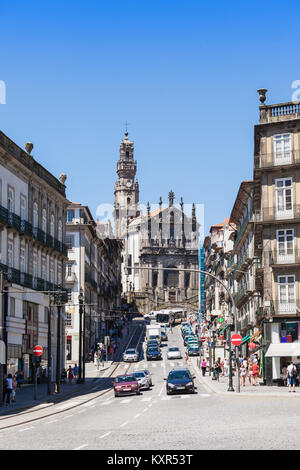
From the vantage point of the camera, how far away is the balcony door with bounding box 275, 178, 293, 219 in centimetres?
5081

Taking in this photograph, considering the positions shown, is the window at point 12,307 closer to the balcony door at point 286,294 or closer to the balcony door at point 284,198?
the balcony door at point 286,294

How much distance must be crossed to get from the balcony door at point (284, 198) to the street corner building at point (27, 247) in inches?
628

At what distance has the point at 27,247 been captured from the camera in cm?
5494

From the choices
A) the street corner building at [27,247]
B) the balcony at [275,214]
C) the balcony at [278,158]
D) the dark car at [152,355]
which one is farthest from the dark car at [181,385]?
the dark car at [152,355]

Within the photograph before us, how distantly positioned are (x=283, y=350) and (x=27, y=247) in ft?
62.6

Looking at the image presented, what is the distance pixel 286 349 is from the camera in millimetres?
48469

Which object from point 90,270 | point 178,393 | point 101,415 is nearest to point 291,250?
point 178,393

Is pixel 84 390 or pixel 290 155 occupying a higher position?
pixel 290 155

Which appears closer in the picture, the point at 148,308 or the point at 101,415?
the point at 101,415

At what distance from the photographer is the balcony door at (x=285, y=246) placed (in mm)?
50625

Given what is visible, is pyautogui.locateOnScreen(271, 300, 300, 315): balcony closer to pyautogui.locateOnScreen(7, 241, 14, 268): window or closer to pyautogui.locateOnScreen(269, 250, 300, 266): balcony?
pyautogui.locateOnScreen(269, 250, 300, 266): balcony

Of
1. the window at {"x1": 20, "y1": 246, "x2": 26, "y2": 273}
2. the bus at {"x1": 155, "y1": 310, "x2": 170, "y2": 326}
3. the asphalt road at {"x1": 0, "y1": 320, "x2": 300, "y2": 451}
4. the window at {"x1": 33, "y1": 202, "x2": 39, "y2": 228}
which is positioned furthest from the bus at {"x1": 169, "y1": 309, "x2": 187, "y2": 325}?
the asphalt road at {"x1": 0, "y1": 320, "x2": 300, "y2": 451}
